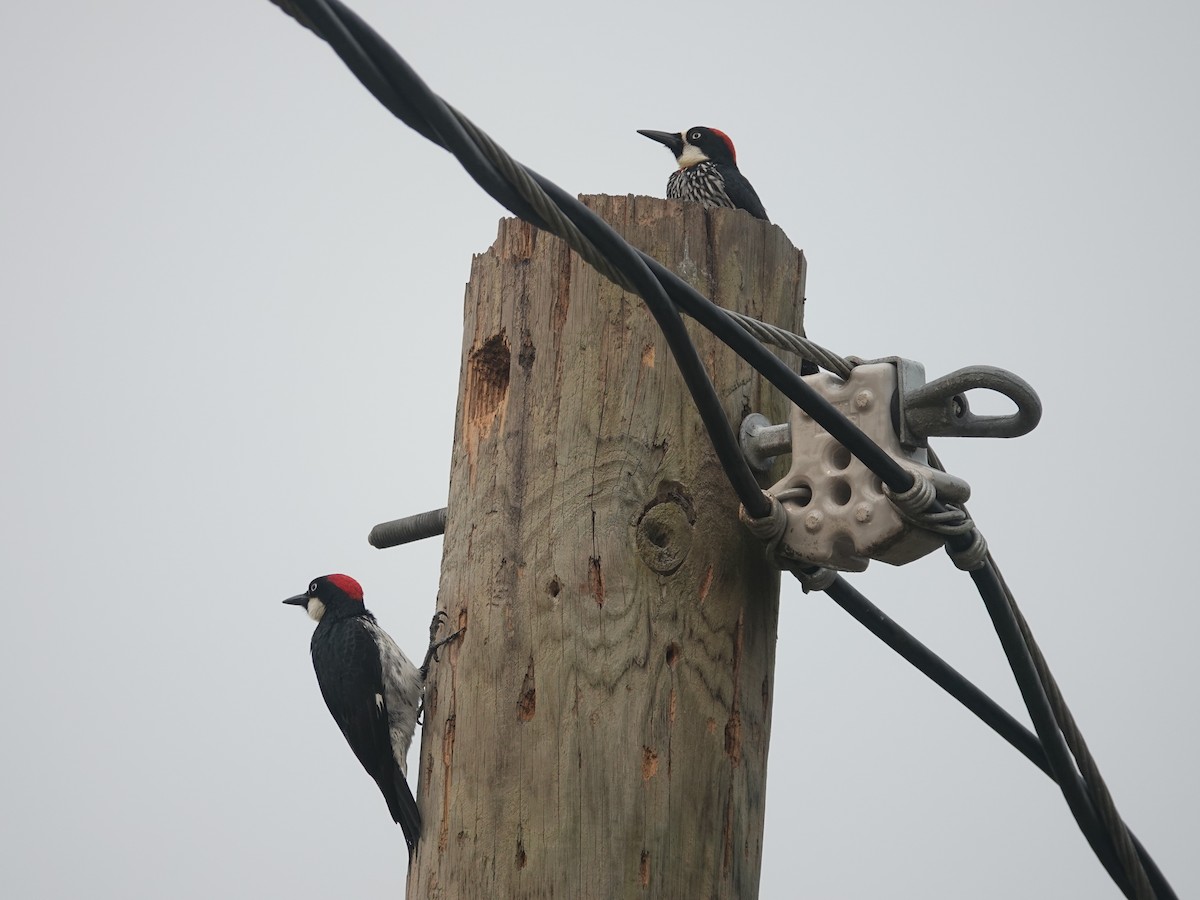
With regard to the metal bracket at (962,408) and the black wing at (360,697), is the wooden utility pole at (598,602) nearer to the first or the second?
the metal bracket at (962,408)

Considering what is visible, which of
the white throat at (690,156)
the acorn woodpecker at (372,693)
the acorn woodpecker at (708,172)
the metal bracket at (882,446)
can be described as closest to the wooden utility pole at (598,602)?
the metal bracket at (882,446)

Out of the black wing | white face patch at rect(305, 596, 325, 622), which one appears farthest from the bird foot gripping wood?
white face patch at rect(305, 596, 325, 622)

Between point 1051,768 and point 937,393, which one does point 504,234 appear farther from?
point 1051,768

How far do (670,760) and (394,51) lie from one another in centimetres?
135

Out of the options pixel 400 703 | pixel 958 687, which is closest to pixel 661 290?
pixel 958 687

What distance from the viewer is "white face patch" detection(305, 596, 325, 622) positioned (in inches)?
207

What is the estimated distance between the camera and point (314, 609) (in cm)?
531

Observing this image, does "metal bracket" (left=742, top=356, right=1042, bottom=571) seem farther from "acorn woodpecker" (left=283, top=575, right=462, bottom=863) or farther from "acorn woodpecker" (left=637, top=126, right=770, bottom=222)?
"acorn woodpecker" (left=637, top=126, right=770, bottom=222)

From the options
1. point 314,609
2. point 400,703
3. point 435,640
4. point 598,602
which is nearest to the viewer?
point 598,602

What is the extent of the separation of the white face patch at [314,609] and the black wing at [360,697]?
63 centimetres

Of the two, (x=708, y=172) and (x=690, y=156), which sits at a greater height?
(x=690, y=156)

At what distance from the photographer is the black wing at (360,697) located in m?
3.69

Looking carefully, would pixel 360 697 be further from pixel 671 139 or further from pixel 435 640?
pixel 671 139

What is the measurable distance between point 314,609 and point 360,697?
145 cm
